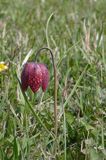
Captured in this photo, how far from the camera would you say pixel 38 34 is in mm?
3258

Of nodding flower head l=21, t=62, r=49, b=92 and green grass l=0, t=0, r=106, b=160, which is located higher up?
nodding flower head l=21, t=62, r=49, b=92

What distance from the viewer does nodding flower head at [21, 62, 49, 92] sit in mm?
1480

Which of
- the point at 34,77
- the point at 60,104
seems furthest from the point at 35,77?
the point at 60,104

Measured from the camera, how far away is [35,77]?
149 centimetres

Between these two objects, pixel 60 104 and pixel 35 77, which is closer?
pixel 35 77

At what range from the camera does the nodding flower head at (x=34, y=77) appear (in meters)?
1.48

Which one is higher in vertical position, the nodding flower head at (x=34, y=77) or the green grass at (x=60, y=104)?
the nodding flower head at (x=34, y=77)

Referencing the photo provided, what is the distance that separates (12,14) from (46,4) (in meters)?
0.72

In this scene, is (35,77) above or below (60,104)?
above

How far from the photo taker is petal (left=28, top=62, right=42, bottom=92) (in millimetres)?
1479

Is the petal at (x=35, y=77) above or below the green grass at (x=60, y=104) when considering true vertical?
above

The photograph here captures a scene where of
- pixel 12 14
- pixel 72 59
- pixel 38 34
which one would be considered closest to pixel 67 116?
pixel 72 59

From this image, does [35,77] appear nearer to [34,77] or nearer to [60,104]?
[34,77]

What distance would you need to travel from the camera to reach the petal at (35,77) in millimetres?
1479
